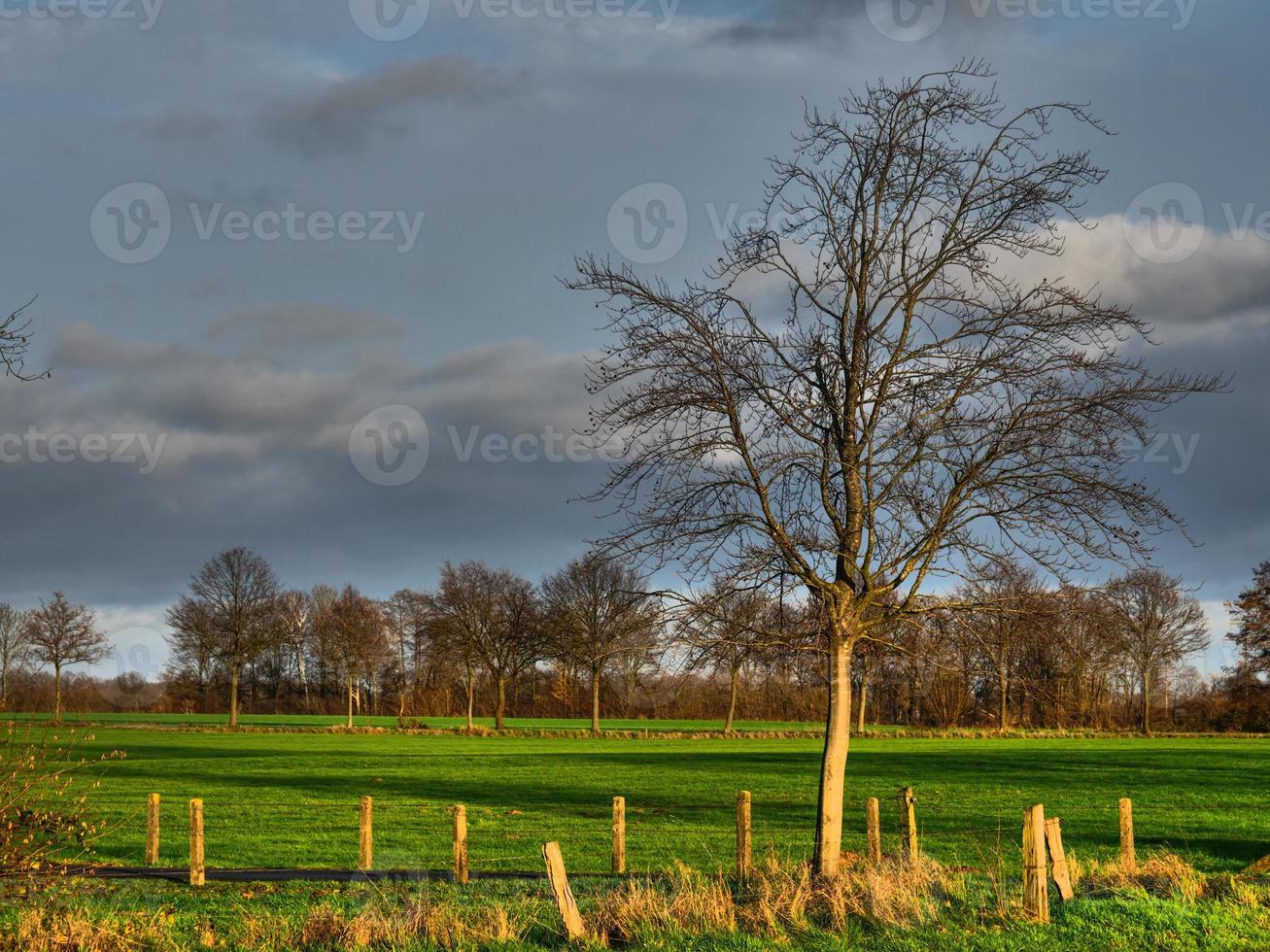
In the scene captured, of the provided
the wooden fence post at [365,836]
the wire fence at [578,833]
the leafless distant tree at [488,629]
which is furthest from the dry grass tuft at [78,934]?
the leafless distant tree at [488,629]

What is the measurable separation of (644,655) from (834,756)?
338 centimetres

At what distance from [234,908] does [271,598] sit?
248 ft

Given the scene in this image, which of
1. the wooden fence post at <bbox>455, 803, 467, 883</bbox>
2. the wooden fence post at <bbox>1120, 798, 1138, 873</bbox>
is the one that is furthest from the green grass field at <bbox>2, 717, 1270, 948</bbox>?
the wooden fence post at <bbox>1120, 798, 1138, 873</bbox>

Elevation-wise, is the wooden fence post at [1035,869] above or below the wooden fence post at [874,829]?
above

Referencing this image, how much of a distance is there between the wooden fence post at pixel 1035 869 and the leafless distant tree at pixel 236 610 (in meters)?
A: 77.3

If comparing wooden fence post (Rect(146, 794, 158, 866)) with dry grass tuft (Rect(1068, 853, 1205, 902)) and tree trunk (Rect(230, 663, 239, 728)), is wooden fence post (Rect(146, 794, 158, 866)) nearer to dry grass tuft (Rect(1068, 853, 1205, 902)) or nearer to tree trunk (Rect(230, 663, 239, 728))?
dry grass tuft (Rect(1068, 853, 1205, 902))

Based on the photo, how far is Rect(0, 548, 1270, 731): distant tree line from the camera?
45.9 feet

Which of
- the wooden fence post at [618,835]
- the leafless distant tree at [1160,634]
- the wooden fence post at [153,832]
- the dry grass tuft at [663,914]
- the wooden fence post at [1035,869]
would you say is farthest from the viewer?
the leafless distant tree at [1160,634]

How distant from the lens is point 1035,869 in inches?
467

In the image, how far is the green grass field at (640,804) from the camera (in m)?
16.9

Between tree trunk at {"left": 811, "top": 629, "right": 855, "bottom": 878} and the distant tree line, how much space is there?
45 cm

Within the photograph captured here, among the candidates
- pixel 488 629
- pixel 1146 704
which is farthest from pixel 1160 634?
pixel 488 629

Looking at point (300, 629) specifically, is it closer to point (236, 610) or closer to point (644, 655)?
point (236, 610)

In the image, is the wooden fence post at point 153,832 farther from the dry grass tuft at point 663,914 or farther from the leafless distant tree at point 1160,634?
the leafless distant tree at point 1160,634
